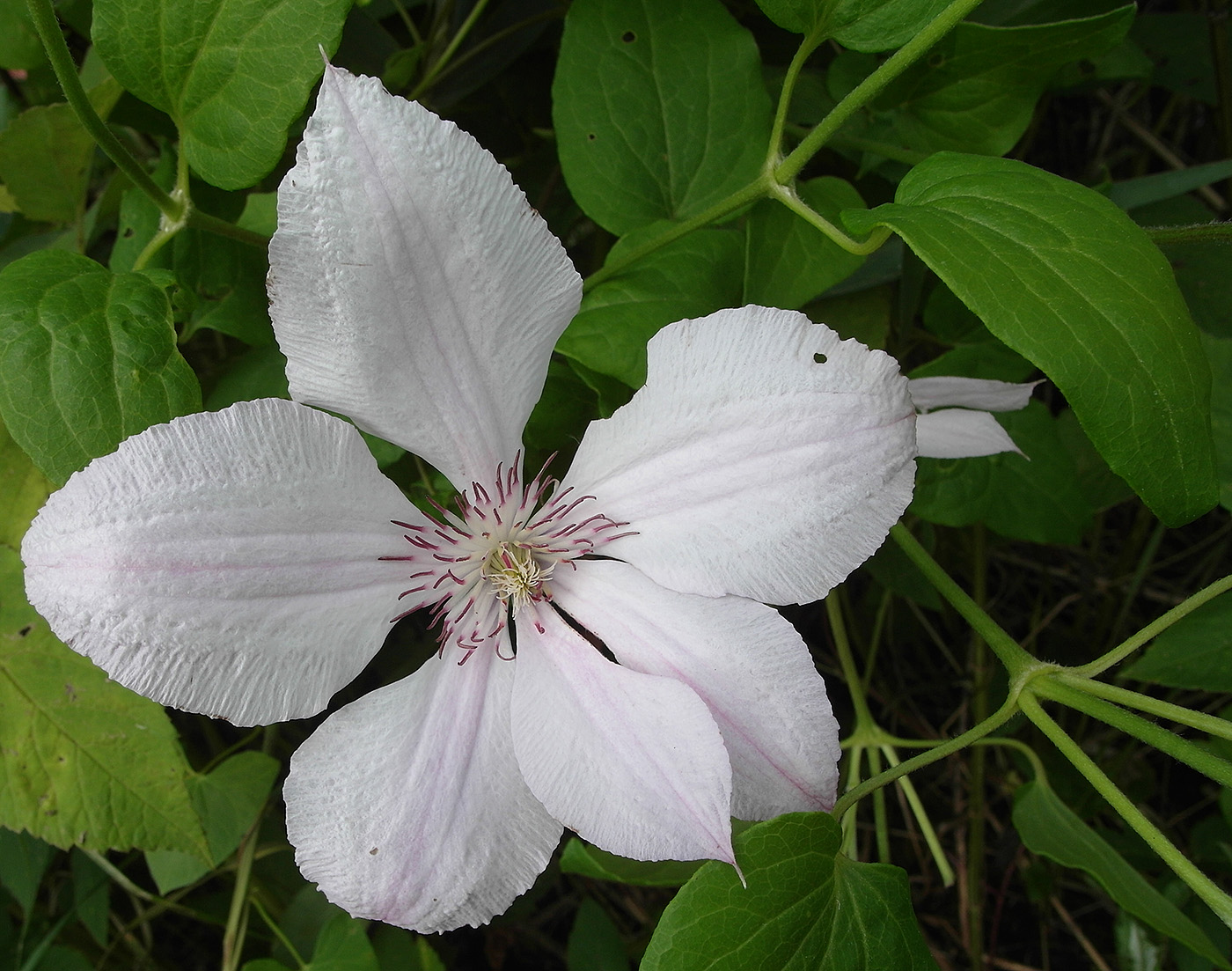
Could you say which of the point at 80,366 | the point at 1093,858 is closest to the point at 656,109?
the point at 80,366

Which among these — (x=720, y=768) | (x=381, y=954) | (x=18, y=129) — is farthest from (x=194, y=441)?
(x=381, y=954)

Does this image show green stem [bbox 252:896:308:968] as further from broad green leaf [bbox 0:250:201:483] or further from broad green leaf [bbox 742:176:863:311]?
broad green leaf [bbox 742:176:863:311]

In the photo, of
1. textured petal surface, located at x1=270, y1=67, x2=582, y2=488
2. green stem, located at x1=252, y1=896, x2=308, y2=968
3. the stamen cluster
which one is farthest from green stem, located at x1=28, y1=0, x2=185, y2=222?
green stem, located at x1=252, y1=896, x2=308, y2=968

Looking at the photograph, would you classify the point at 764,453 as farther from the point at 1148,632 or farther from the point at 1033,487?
the point at 1033,487

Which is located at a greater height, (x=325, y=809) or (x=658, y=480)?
(x=658, y=480)

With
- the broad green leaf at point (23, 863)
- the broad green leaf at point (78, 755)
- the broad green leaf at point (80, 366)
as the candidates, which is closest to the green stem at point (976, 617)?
the broad green leaf at point (80, 366)

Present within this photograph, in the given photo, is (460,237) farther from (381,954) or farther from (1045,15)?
(381,954)
